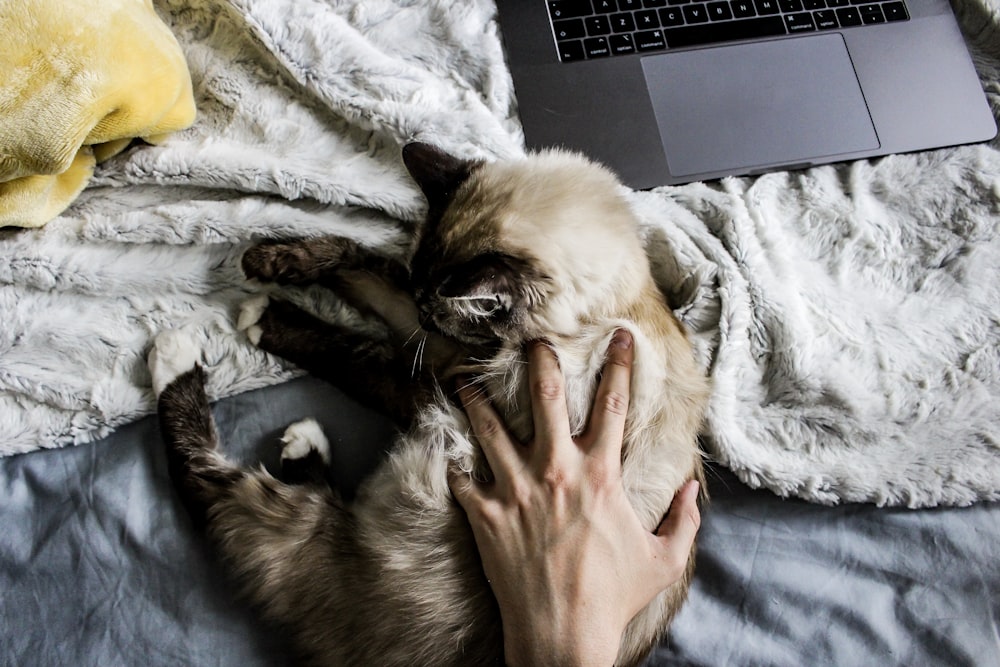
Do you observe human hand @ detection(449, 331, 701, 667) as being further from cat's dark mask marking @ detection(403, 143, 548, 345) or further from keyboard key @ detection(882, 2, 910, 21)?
keyboard key @ detection(882, 2, 910, 21)

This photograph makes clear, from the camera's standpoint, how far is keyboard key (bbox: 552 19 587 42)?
1.31 m

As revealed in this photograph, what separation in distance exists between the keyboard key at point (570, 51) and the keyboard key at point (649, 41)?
0.11 m

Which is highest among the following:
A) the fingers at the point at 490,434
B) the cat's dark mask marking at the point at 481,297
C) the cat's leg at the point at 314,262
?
the cat's leg at the point at 314,262

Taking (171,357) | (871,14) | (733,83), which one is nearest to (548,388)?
(171,357)

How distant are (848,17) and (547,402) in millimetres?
1053

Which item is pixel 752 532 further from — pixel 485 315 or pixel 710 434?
pixel 485 315

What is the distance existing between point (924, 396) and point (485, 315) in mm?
805

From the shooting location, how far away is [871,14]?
4.51ft

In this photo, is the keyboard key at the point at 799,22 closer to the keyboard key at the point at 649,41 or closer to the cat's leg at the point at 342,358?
the keyboard key at the point at 649,41

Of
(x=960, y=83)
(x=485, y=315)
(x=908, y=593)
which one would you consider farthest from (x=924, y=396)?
(x=485, y=315)

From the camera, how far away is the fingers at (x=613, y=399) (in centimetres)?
102

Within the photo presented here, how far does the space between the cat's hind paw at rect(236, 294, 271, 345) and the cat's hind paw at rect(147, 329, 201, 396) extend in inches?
3.3

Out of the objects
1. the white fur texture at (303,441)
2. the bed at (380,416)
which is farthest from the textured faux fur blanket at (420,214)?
the white fur texture at (303,441)

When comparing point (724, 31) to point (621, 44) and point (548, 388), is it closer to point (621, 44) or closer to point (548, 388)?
point (621, 44)
